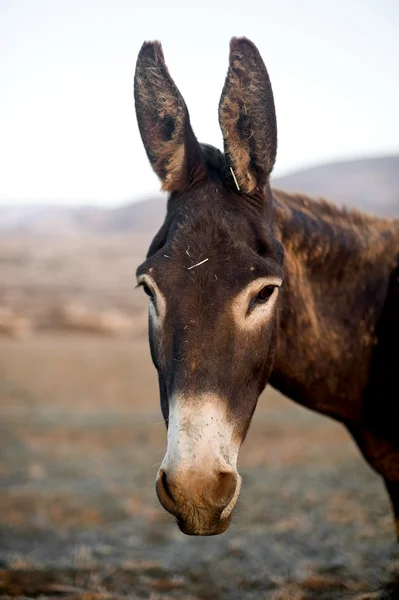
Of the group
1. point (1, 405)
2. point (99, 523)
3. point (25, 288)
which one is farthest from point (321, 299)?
point (25, 288)

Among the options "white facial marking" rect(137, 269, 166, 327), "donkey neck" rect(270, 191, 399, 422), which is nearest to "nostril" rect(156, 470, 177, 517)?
"white facial marking" rect(137, 269, 166, 327)

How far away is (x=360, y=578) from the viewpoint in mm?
4832

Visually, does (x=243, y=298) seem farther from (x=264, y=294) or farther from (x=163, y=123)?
(x=163, y=123)

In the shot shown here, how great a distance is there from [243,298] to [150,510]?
18.8 ft

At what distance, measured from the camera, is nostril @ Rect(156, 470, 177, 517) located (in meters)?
2.45

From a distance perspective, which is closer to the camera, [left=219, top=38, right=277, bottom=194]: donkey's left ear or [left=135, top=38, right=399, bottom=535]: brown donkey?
[left=135, top=38, right=399, bottom=535]: brown donkey

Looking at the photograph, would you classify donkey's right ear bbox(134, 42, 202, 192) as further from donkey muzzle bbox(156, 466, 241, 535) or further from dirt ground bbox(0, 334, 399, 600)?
dirt ground bbox(0, 334, 399, 600)

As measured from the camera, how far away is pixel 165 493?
246cm

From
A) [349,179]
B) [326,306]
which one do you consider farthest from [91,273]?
[326,306]

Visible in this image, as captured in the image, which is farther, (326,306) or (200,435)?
(326,306)

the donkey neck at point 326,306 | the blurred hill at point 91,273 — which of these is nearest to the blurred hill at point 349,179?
the blurred hill at point 91,273

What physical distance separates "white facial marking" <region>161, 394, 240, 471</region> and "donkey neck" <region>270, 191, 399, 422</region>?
1.17 metres

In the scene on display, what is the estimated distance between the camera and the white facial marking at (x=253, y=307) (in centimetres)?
281

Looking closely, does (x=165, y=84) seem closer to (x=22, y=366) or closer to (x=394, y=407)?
(x=394, y=407)
